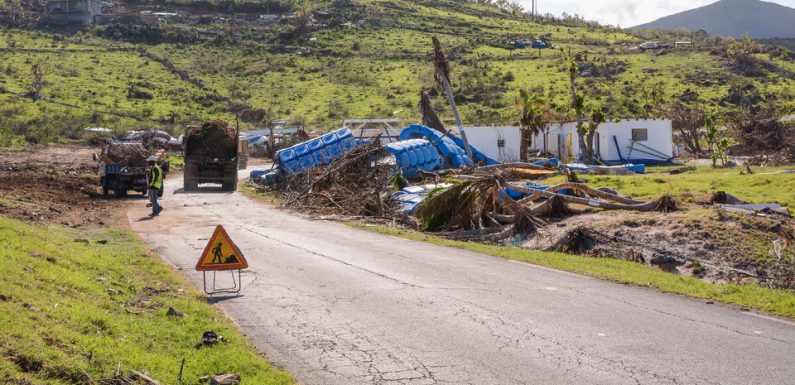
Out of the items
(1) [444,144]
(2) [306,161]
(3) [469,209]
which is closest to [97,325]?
(3) [469,209]

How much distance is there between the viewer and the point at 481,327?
10.6 meters

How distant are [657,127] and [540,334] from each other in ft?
132

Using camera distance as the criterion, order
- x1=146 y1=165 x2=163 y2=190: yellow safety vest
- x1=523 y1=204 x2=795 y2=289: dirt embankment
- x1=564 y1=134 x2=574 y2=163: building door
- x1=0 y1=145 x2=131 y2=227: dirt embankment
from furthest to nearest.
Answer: x1=564 y1=134 x2=574 y2=163: building door
x1=146 y1=165 x2=163 y2=190: yellow safety vest
x1=0 y1=145 x2=131 y2=227: dirt embankment
x1=523 y1=204 x2=795 y2=289: dirt embankment

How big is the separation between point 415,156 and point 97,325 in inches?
1012

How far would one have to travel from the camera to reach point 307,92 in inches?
3110

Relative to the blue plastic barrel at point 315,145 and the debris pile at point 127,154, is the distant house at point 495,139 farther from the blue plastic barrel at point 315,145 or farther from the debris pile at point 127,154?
the debris pile at point 127,154

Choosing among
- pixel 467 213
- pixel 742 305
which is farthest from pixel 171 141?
pixel 742 305

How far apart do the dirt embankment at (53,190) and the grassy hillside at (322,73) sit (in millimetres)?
8294

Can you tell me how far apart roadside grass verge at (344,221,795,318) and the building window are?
2936 centimetres

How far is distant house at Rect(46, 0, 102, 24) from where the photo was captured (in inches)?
4127

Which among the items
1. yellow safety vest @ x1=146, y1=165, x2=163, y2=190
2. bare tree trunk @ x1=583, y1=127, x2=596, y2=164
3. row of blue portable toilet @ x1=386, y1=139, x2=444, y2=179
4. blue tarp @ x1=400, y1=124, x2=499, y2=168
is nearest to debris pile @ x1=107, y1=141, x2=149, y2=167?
yellow safety vest @ x1=146, y1=165, x2=163, y2=190

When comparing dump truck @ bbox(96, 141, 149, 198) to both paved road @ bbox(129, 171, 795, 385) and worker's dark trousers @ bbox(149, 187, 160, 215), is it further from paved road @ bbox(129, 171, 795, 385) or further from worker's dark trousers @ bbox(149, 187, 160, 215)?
paved road @ bbox(129, 171, 795, 385)

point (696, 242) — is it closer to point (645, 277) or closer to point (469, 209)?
point (645, 277)

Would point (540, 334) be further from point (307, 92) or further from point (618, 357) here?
point (307, 92)
